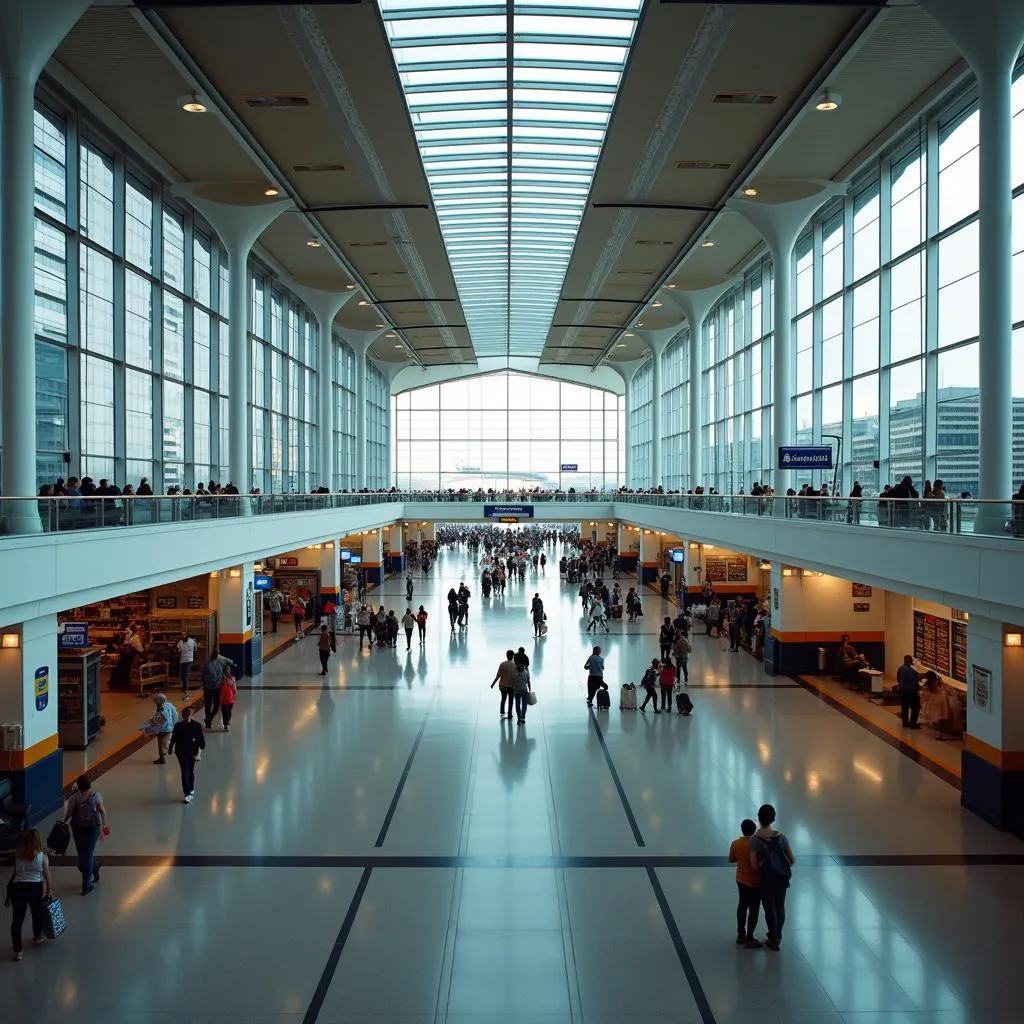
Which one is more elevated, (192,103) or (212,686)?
(192,103)

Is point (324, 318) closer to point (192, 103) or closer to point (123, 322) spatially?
point (123, 322)

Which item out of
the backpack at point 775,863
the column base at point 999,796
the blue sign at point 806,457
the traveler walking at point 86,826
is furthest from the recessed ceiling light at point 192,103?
the column base at point 999,796

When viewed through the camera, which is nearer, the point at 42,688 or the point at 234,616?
the point at 42,688

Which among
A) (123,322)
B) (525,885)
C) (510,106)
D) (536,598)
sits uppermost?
(510,106)

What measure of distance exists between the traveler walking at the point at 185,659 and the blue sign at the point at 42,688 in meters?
6.34

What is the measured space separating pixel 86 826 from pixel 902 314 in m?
19.0

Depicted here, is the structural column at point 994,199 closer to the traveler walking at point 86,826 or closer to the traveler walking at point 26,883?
the traveler walking at point 86,826

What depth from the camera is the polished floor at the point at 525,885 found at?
664 centimetres

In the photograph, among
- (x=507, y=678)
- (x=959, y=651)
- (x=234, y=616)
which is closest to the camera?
(x=507, y=678)

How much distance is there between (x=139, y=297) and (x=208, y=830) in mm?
14966

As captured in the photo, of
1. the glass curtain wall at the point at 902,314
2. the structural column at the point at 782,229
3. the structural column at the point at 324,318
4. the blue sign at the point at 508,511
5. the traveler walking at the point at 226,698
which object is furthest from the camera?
the blue sign at the point at 508,511

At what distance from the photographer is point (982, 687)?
10852 mm

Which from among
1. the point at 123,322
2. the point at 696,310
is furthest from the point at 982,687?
the point at 696,310

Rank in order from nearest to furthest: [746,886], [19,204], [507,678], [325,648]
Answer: [746,886] → [19,204] → [507,678] → [325,648]
